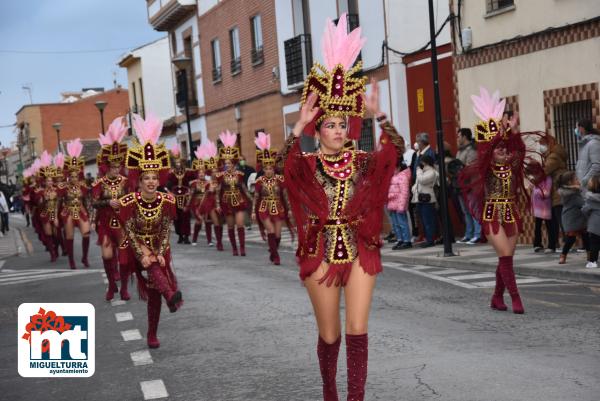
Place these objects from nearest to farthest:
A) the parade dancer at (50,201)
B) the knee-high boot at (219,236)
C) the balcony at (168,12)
Result: 1. the parade dancer at (50,201)
2. the knee-high boot at (219,236)
3. the balcony at (168,12)

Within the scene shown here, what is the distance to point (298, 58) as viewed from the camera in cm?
2855

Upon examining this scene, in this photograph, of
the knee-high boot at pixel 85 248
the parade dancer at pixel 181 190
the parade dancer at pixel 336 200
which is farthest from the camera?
the parade dancer at pixel 181 190

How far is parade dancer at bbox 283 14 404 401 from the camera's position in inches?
246

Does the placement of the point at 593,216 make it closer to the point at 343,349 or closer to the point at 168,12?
the point at 343,349

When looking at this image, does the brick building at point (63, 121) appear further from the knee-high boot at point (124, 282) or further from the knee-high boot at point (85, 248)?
the knee-high boot at point (124, 282)

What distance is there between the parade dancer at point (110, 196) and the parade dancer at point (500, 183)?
516 cm

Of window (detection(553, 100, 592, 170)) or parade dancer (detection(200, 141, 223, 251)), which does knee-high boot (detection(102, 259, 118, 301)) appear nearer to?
parade dancer (detection(200, 141, 223, 251))

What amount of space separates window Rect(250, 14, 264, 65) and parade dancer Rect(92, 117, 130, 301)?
18877 millimetres

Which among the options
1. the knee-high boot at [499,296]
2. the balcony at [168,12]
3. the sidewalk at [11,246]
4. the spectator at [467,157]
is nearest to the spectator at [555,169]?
the spectator at [467,157]

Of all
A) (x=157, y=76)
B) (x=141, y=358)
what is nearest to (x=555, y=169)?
(x=141, y=358)

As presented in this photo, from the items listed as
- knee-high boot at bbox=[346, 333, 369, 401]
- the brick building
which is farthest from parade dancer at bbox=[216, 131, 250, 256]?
the brick building

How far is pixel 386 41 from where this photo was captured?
23.7 metres

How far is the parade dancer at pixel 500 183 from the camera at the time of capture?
1057cm

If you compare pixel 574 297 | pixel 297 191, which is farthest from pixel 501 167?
pixel 297 191
